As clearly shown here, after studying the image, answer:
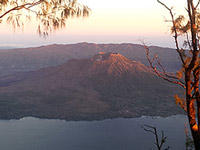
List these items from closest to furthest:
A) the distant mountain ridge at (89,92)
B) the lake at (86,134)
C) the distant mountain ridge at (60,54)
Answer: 1. the lake at (86,134)
2. the distant mountain ridge at (89,92)
3. the distant mountain ridge at (60,54)

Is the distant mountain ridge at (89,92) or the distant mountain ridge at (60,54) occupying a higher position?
the distant mountain ridge at (60,54)

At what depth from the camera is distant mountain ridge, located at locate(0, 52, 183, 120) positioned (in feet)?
229

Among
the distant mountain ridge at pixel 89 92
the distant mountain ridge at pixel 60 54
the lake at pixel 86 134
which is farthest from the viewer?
the distant mountain ridge at pixel 60 54

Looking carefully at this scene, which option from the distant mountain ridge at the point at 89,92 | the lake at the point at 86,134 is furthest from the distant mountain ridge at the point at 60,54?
the lake at the point at 86,134

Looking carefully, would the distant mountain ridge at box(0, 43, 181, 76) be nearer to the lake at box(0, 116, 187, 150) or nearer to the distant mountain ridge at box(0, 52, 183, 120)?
the distant mountain ridge at box(0, 52, 183, 120)

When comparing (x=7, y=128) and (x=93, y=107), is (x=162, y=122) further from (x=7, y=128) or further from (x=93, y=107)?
(x=7, y=128)

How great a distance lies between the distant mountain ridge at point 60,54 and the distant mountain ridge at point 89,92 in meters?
38.3

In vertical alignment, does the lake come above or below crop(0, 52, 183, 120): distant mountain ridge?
below

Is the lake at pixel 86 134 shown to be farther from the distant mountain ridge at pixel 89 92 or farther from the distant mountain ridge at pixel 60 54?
the distant mountain ridge at pixel 60 54

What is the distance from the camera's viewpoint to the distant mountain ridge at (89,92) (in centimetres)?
6994

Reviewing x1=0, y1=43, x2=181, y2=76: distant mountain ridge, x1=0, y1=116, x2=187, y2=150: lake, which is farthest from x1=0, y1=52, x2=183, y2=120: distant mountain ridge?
x1=0, y1=43, x2=181, y2=76: distant mountain ridge

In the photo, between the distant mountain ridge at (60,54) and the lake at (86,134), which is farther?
the distant mountain ridge at (60,54)

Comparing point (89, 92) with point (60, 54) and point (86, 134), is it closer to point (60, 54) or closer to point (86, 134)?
point (86, 134)

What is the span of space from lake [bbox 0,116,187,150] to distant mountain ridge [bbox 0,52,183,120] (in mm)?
3413
